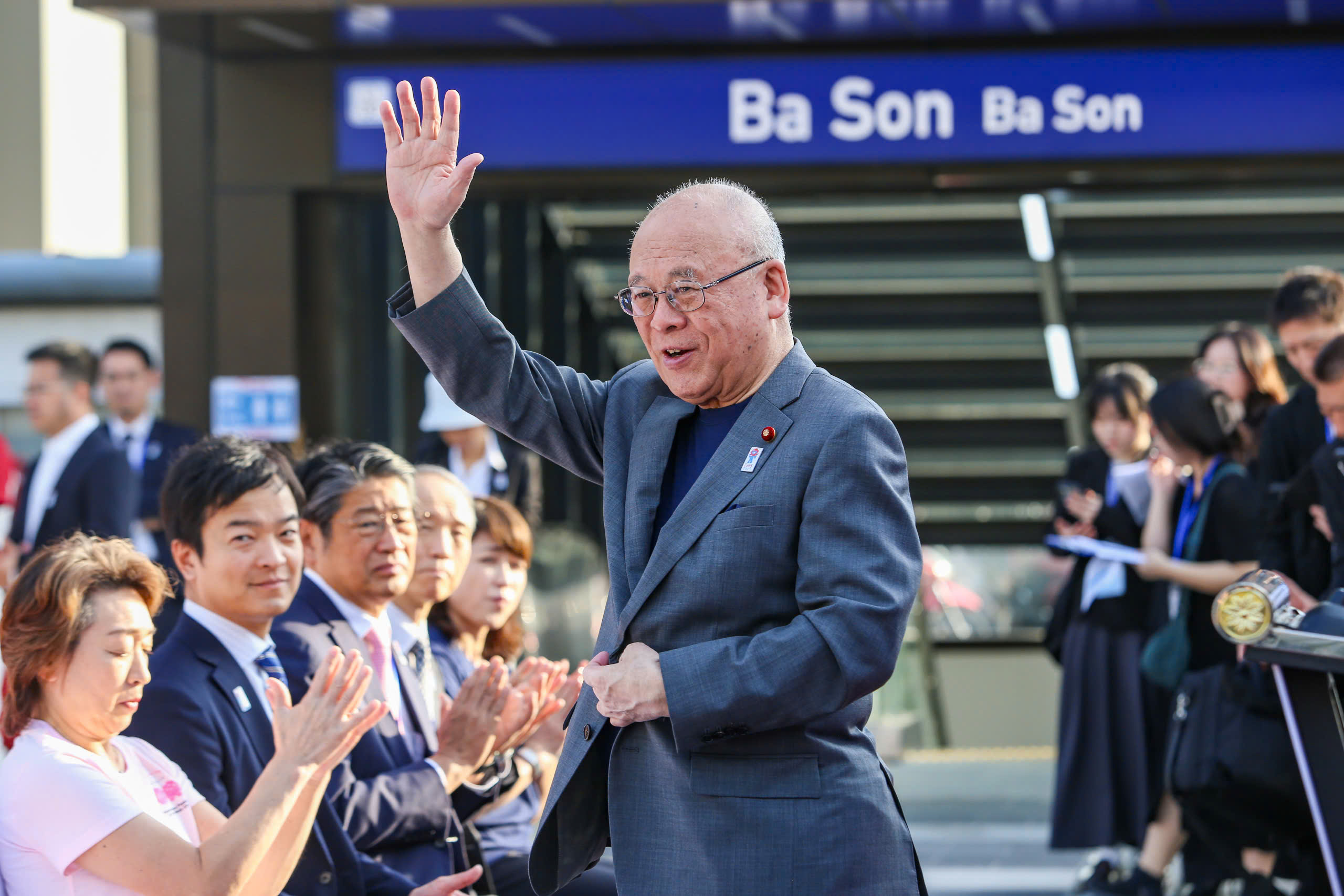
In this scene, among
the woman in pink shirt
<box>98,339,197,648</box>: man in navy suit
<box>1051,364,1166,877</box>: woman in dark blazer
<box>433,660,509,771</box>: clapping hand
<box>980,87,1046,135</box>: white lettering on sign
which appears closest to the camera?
the woman in pink shirt

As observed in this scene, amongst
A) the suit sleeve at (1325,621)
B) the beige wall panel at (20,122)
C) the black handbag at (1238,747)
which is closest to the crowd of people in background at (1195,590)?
the black handbag at (1238,747)

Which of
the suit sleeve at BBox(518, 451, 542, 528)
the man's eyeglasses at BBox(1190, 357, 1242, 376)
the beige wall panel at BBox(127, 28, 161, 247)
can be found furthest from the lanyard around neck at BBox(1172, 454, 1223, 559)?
the beige wall panel at BBox(127, 28, 161, 247)

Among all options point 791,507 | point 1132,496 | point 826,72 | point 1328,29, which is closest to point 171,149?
point 826,72

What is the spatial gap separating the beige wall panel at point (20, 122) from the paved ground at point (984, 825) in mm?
11549

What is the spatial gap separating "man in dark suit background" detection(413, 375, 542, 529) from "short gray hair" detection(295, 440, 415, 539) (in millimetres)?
2720

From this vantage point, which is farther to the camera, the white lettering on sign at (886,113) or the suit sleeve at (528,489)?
the white lettering on sign at (886,113)

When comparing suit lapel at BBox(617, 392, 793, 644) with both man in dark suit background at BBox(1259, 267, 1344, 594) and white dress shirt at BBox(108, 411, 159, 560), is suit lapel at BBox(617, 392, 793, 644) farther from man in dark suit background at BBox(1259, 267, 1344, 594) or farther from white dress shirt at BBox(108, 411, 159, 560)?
white dress shirt at BBox(108, 411, 159, 560)

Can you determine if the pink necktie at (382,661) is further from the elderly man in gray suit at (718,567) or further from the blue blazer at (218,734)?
the elderly man in gray suit at (718,567)

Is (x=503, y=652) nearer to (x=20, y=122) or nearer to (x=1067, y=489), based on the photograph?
(x=1067, y=489)

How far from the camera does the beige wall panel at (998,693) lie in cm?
1402

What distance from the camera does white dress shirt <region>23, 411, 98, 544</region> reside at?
6.71 metres

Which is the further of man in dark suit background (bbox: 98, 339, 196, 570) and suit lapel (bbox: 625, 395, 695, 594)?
man in dark suit background (bbox: 98, 339, 196, 570)

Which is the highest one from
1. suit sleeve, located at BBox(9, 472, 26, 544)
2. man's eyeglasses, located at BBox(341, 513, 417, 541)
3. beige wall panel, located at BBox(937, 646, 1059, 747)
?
man's eyeglasses, located at BBox(341, 513, 417, 541)

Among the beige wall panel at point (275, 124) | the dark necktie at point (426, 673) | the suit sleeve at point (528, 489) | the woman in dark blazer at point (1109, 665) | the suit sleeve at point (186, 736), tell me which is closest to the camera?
the suit sleeve at point (186, 736)
